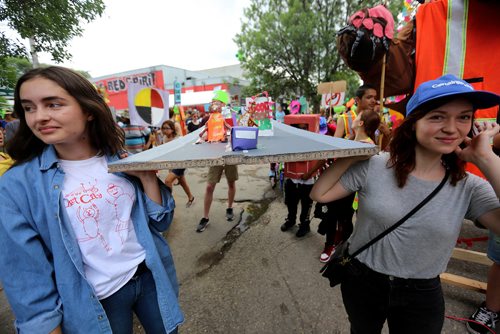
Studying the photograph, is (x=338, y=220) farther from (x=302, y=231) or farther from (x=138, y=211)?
(x=138, y=211)

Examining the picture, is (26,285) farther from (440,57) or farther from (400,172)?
(440,57)

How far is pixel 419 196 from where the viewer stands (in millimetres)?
1091

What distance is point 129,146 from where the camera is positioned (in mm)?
5461

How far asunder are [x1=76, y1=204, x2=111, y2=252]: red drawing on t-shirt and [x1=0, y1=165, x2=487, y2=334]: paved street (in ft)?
4.69

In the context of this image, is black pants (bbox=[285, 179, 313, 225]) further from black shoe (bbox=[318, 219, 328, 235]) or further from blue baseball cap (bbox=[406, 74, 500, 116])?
blue baseball cap (bbox=[406, 74, 500, 116])

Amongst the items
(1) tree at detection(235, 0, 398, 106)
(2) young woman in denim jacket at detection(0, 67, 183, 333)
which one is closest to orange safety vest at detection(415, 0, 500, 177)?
(2) young woman in denim jacket at detection(0, 67, 183, 333)

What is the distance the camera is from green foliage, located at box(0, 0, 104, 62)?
3598 millimetres

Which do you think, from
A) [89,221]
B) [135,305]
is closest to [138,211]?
[89,221]

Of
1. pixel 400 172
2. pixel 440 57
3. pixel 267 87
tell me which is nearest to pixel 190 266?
pixel 400 172

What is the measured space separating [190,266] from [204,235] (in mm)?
690

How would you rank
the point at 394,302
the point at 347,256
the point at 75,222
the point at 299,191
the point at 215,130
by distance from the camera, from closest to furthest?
the point at 75,222
the point at 394,302
the point at 347,256
the point at 215,130
the point at 299,191

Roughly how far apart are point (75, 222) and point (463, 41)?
269 cm

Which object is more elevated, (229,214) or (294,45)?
(294,45)

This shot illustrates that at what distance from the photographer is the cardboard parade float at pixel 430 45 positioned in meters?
1.57
